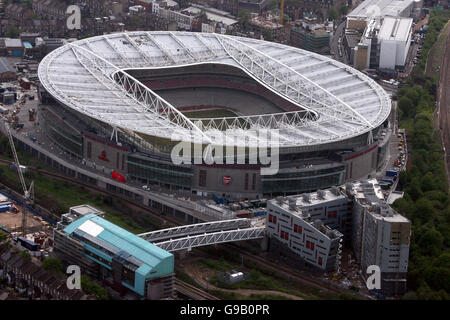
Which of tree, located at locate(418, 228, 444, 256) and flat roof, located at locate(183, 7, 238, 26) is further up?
flat roof, located at locate(183, 7, 238, 26)

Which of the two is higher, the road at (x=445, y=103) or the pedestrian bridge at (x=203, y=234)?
the road at (x=445, y=103)

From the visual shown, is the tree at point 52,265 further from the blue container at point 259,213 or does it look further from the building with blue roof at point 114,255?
the blue container at point 259,213

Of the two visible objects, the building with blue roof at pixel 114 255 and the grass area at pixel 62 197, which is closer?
the building with blue roof at pixel 114 255

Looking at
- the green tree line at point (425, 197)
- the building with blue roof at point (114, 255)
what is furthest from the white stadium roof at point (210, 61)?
the building with blue roof at point (114, 255)

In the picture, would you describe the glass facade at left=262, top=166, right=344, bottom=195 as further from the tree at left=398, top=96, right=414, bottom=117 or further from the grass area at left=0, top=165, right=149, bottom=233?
the tree at left=398, top=96, right=414, bottom=117

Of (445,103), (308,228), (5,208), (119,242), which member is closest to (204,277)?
(119,242)

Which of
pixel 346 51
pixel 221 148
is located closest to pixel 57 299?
pixel 221 148

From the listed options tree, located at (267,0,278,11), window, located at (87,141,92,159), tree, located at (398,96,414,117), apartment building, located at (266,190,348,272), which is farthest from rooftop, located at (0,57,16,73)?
apartment building, located at (266,190,348,272)

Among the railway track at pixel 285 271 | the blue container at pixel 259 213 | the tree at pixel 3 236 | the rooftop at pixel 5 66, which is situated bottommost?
the railway track at pixel 285 271
